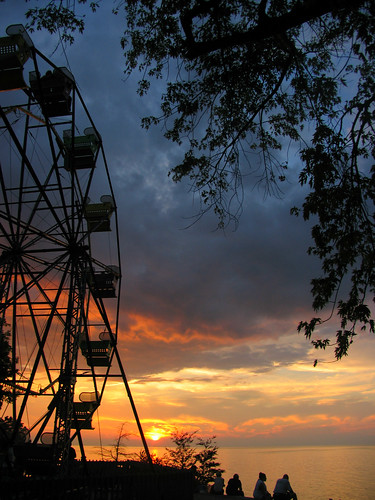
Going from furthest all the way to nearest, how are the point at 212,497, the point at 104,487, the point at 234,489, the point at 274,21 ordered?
the point at 234,489, the point at 212,497, the point at 104,487, the point at 274,21

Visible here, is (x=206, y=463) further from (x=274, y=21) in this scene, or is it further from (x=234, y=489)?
(x=274, y=21)

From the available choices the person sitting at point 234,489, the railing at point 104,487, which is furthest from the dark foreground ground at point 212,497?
the person sitting at point 234,489

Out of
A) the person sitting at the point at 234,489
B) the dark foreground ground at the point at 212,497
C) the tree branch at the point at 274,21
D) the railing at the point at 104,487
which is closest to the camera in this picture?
the tree branch at the point at 274,21

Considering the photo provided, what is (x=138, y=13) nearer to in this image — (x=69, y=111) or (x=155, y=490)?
(x=69, y=111)

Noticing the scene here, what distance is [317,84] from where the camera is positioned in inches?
331

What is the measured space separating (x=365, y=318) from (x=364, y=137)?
10.5ft

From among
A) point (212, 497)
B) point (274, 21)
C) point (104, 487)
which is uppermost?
point (274, 21)

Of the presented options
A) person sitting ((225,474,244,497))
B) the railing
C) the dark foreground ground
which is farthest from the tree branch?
person sitting ((225,474,244,497))

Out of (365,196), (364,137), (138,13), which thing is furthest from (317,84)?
(138,13)

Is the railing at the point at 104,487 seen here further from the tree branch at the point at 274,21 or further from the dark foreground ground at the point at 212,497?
the tree branch at the point at 274,21

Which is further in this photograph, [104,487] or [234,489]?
[234,489]

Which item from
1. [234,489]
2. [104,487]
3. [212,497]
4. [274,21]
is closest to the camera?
[274,21]

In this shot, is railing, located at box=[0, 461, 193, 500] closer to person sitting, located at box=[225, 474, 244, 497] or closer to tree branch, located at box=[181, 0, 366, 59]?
person sitting, located at box=[225, 474, 244, 497]

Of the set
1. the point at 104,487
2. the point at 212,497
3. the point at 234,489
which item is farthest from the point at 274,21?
the point at 234,489
